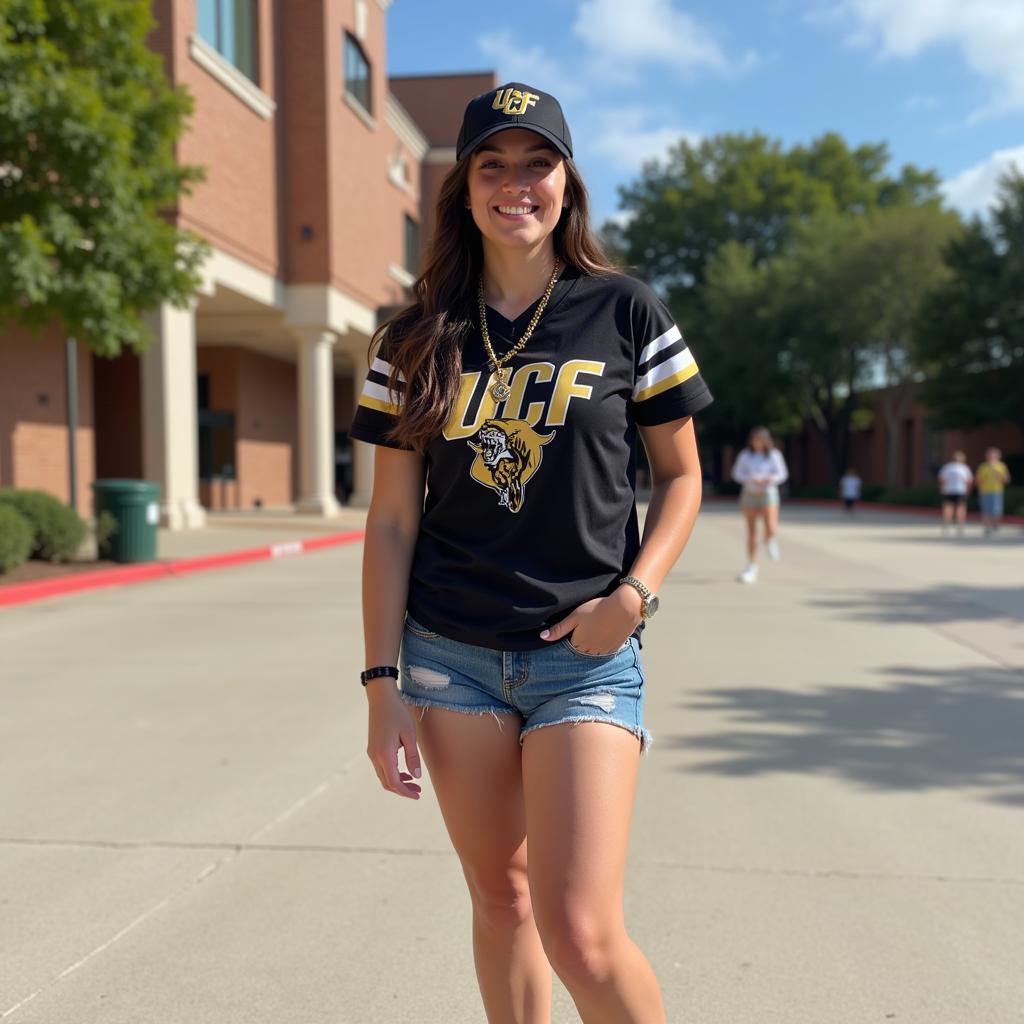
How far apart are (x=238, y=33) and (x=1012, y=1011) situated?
25042mm

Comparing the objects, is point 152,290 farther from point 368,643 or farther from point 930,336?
point 930,336

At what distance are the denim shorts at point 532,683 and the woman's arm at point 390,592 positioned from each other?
61 millimetres

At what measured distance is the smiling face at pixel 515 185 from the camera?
2119mm

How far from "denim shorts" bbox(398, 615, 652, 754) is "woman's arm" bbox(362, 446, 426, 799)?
0.20 feet

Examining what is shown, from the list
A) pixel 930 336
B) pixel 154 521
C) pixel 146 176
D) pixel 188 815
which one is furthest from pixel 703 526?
pixel 188 815

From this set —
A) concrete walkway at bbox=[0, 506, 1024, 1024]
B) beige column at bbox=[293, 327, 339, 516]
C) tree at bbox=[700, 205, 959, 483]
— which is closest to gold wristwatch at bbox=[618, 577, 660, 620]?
concrete walkway at bbox=[0, 506, 1024, 1024]

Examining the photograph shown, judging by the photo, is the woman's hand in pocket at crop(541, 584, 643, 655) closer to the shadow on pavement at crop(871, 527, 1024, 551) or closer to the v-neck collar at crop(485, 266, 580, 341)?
the v-neck collar at crop(485, 266, 580, 341)

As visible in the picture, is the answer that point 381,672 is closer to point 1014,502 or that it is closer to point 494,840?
point 494,840

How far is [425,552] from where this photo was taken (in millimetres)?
2146

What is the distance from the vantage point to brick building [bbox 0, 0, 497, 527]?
20.1 m

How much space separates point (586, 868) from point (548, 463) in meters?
0.75

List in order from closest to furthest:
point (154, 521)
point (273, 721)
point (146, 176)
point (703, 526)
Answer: point (273, 721), point (146, 176), point (154, 521), point (703, 526)

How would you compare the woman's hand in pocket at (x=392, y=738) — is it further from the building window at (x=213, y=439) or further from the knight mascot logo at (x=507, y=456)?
the building window at (x=213, y=439)

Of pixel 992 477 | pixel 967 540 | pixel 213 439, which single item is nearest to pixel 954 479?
pixel 992 477
